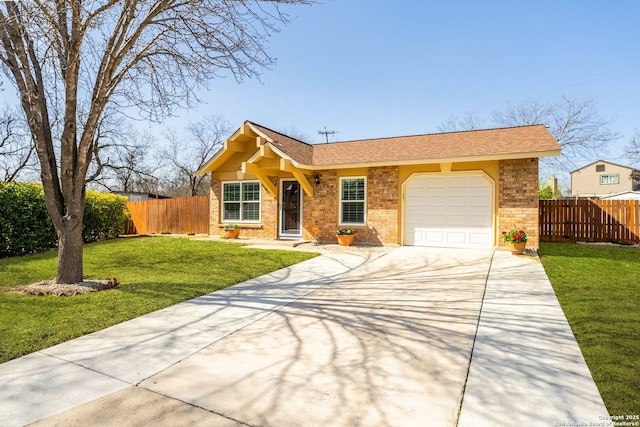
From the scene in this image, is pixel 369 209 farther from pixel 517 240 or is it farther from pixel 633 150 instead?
pixel 633 150

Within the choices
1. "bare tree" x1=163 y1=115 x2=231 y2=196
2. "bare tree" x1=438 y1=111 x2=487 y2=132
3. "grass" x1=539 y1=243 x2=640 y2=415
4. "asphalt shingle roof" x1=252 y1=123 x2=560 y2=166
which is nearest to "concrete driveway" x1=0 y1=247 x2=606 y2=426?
"grass" x1=539 y1=243 x2=640 y2=415

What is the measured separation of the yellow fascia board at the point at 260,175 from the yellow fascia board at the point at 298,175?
1.33 metres

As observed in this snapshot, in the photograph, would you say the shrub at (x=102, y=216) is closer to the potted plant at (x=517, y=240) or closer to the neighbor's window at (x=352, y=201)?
the neighbor's window at (x=352, y=201)

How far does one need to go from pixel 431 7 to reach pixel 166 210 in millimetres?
14361

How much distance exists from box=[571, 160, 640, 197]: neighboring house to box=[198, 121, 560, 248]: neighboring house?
1548 inches

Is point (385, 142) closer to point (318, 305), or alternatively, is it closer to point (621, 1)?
point (621, 1)

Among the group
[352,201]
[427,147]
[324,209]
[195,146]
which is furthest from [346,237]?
[195,146]

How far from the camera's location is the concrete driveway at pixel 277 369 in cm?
232

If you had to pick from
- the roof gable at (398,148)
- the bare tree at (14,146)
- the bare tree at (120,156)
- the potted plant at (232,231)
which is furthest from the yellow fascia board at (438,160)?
the bare tree at (14,146)

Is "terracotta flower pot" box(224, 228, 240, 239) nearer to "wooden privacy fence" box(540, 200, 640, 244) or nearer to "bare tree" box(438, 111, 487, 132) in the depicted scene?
"wooden privacy fence" box(540, 200, 640, 244)

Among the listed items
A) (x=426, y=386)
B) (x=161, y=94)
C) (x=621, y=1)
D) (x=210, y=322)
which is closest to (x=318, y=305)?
(x=210, y=322)

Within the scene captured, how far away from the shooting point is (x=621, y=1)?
904 cm

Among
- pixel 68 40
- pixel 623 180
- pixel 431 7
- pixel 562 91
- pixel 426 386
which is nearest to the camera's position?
pixel 426 386

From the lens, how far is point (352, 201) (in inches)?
478
